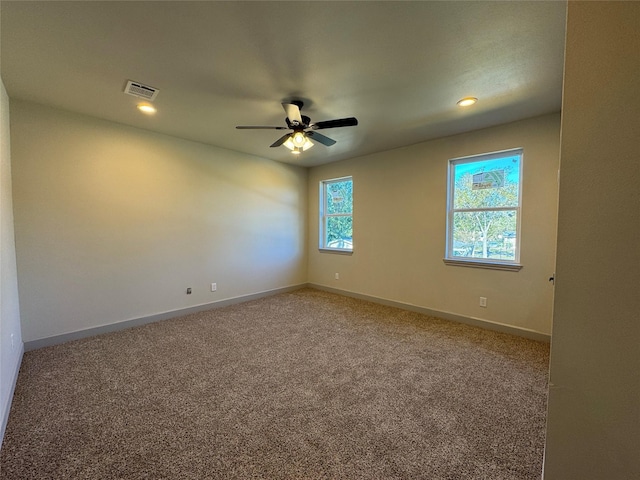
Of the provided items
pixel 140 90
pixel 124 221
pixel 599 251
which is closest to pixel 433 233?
pixel 599 251

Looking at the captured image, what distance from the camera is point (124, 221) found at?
11.0 ft

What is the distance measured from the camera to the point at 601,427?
0.93 m

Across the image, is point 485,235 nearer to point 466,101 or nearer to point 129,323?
point 466,101

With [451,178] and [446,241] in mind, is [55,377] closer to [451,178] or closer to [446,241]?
[446,241]

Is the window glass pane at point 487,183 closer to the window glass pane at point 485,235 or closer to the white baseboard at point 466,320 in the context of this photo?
the window glass pane at point 485,235

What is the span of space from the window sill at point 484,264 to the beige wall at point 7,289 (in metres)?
4.41

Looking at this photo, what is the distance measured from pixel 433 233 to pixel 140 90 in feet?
12.5

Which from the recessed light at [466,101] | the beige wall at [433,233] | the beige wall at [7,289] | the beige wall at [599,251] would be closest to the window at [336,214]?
the beige wall at [433,233]

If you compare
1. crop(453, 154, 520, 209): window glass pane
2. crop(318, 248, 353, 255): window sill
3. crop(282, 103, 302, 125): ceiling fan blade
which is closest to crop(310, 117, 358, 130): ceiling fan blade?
crop(282, 103, 302, 125): ceiling fan blade

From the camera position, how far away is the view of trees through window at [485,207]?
330 cm

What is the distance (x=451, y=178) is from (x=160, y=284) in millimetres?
4298

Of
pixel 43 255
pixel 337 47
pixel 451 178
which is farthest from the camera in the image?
pixel 451 178

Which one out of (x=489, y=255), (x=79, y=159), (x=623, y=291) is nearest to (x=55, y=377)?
(x=79, y=159)

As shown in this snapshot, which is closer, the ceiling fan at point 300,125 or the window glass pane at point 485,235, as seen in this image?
the ceiling fan at point 300,125
